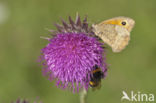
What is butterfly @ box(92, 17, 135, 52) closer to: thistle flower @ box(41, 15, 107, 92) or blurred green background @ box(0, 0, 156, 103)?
thistle flower @ box(41, 15, 107, 92)

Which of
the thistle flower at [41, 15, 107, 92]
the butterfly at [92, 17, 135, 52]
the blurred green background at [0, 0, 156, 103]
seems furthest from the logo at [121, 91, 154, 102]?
the butterfly at [92, 17, 135, 52]

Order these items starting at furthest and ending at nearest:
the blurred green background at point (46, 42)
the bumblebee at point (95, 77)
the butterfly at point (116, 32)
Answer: the blurred green background at point (46, 42) < the bumblebee at point (95, 77) < the butterfly at point (116, 32)

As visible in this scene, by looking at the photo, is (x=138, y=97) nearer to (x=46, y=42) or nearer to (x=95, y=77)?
(x=95, y=77)

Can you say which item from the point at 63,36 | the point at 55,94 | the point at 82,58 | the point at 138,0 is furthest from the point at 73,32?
the point at 138,0

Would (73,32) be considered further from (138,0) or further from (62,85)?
(138,0)

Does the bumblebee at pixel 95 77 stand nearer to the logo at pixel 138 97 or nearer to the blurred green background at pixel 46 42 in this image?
the logo at pixel 138 97

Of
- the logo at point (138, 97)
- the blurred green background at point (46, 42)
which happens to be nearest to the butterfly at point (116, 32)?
the logo at point (138, 97)
